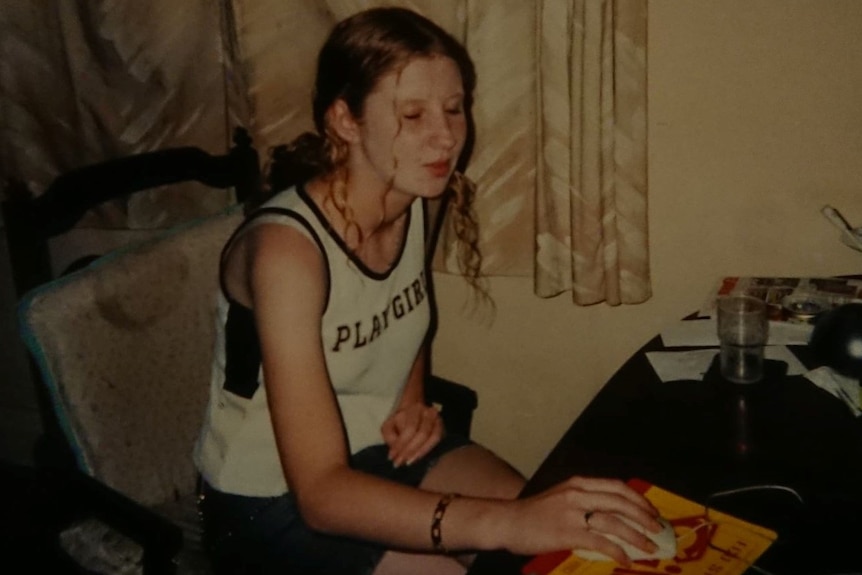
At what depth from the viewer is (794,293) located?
5.92 feet

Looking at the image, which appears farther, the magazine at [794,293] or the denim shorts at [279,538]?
the magazine at [794,293]

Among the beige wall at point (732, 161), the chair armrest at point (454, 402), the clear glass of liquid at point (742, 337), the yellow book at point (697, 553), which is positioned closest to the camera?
the yellow book at point (697, 553)

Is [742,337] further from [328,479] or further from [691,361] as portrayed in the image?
[328,479]

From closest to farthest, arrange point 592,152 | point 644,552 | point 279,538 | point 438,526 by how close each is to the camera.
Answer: point 644,552, point 438,526, point 279,538, point 592,152

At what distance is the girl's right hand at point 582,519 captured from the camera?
1014mm

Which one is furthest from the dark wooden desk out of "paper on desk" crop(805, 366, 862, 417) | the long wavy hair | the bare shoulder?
the long wavy hair

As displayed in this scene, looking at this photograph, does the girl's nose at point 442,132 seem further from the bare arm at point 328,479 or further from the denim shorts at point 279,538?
the denim shorts at point 279,538

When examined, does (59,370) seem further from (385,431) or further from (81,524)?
(385,431)

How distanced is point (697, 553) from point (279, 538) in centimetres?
68

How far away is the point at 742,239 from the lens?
6.73ft

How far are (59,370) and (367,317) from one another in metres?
0.49

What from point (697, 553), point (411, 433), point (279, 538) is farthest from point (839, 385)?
point (279, 538)

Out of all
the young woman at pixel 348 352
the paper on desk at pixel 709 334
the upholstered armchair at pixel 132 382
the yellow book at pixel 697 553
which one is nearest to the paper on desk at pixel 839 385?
the paper on desk at pixel 709 334

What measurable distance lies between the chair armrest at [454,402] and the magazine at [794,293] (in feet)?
1.68
